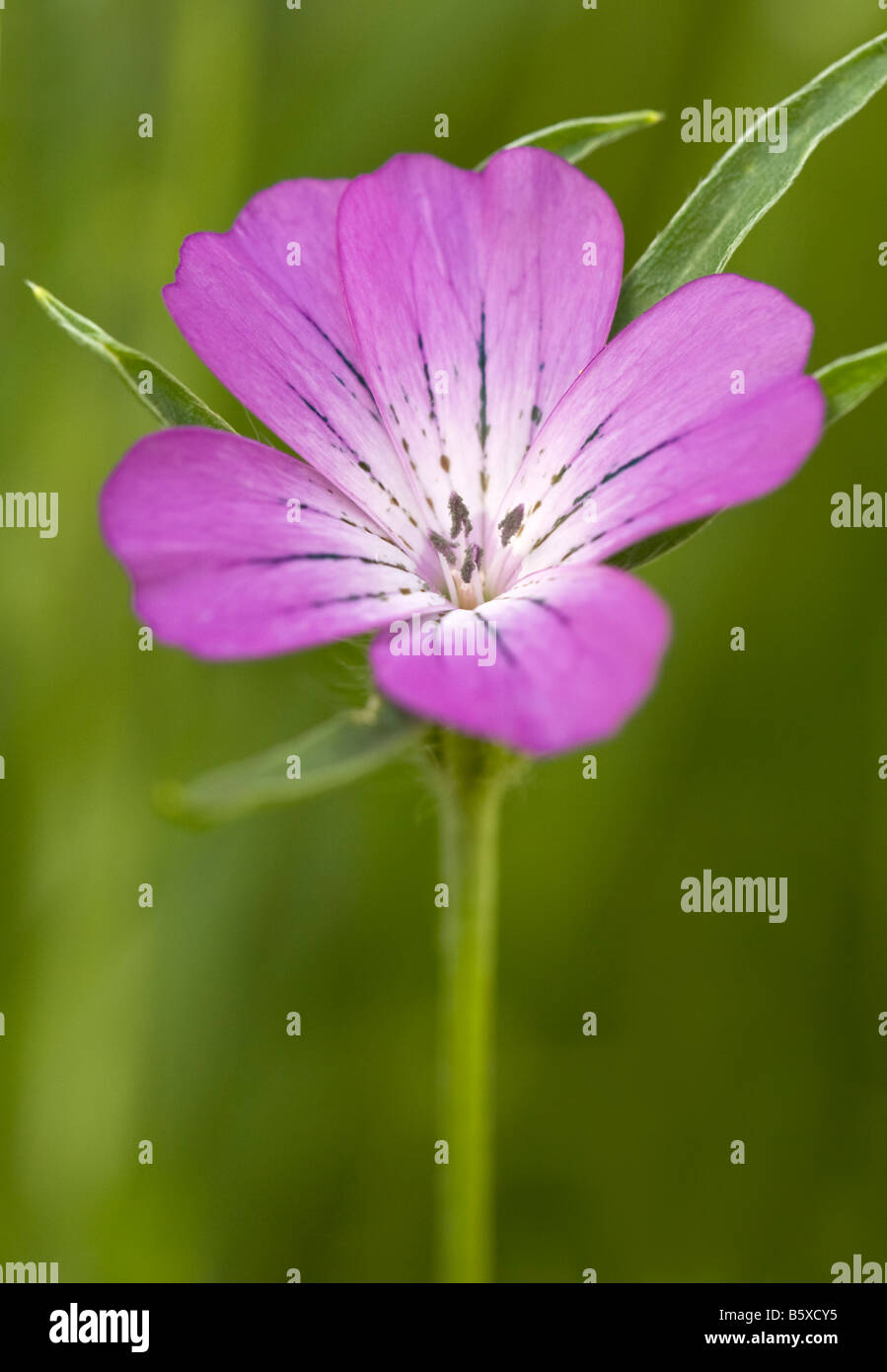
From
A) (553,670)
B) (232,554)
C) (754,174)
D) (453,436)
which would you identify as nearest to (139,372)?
(232,554)

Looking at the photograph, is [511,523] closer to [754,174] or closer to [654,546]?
[654,546]

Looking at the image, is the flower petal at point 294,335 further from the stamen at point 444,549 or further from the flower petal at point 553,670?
the flower petal at point 553,670

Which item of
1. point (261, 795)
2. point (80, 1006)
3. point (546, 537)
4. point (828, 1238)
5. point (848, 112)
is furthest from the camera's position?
point (828, 1238)

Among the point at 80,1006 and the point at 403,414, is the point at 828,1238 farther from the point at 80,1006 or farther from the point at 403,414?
the point at 403,414

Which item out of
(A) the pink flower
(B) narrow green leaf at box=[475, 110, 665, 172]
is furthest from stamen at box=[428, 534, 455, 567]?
(B) narrow green leaf at box=[475, 110, 665, 172]

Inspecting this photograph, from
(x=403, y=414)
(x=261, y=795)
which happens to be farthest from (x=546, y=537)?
(x=261, y=795)

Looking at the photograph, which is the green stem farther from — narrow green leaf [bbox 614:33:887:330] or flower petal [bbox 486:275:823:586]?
narrow green leaf [bbox 614:33:887:330]
